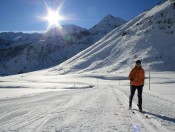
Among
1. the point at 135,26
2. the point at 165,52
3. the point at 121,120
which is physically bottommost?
the point at 121,120

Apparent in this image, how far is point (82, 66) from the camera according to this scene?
6486 inches

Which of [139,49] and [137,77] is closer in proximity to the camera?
[137,77]

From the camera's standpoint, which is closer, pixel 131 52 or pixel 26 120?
pixel 26 120

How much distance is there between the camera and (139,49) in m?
159

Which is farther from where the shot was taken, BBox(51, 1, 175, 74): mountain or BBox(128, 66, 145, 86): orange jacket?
BBox(51, 1, 175, 74): mountain

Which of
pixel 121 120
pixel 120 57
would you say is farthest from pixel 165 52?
pixel 121 120

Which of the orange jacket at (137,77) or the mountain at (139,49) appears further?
the mountain at (139,49)

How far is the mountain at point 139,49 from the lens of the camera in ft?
470

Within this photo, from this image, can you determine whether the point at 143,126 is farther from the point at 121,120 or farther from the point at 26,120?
the point at 26,120

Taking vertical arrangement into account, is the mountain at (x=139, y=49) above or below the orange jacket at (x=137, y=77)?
above

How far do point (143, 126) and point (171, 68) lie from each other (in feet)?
423

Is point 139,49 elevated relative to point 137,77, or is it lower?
elevated

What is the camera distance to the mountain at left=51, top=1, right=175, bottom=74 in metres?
143

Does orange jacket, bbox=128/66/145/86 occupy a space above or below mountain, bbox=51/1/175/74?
below
